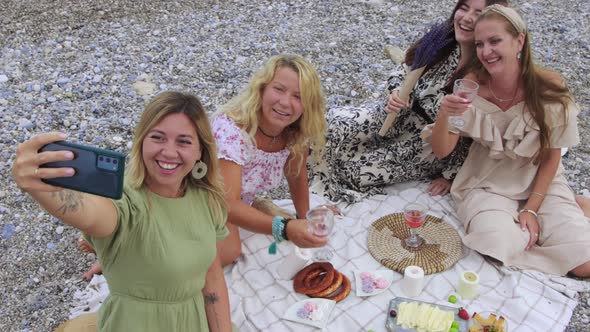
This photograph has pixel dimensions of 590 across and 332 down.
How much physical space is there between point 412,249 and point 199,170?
2015mm

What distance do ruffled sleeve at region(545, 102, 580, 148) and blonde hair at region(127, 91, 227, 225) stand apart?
8.45ft

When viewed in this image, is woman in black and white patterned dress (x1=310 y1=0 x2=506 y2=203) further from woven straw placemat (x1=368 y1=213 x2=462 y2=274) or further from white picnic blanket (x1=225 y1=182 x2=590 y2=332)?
white picnic blanket (x1=225 y1=182 x2=590 y2=332)

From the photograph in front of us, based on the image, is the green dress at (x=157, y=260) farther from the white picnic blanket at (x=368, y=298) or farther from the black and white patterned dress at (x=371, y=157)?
the black and white patterned dress at (x=371, y=157)

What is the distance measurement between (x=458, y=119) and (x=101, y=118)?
12.2 ft

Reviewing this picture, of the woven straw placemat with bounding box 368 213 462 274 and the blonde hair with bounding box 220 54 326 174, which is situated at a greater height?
the blonde hair with bounding box 220 54 326 174

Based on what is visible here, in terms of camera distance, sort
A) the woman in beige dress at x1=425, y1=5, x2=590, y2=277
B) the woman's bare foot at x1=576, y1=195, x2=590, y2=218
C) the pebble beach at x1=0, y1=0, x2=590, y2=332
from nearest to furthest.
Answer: the woman in beige dress at x1=425, y1=5, x2=590, y2=277 < the pebble beach at x1=0, y1=0, x2=590, y2=332 < the woman's bare foot at x1=576, y1=195, x2=590, y2=218

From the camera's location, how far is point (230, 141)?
3.55 m

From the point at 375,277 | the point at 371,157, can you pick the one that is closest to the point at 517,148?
the point at 371,157

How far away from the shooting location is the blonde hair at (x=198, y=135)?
8.54 feet

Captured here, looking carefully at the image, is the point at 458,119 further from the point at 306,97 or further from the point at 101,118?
the point at 101,118

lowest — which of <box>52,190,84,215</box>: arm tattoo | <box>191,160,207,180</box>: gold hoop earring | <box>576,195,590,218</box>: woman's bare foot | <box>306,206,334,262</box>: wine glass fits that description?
<box>576,195,590,218</box>: woman's bare foot

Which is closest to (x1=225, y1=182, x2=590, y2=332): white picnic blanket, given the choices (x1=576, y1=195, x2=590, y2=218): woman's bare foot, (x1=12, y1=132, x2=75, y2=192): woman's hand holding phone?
(x1=576, y1=195, x2=590, y2=218): woman's bare foot

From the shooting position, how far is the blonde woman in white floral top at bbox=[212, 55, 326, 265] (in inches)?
137

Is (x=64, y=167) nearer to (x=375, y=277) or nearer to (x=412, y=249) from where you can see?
(x=375, y=277)
